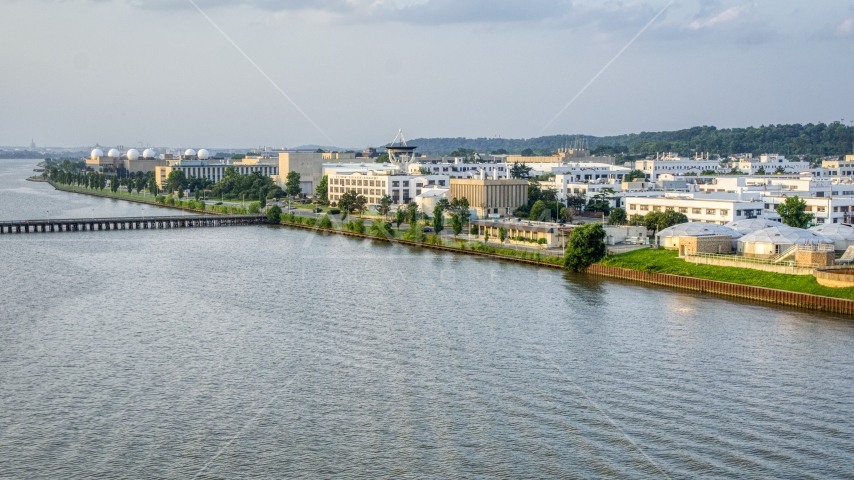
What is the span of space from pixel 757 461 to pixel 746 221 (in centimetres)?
917

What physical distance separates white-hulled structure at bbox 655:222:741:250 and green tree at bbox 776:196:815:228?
1883mm

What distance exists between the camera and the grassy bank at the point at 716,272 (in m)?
9.75

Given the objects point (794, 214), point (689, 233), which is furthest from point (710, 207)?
point (689, 233)

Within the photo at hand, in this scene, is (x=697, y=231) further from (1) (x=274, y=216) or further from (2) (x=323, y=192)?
(2) (x=323, y=192)

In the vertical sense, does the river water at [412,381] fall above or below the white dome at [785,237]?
below

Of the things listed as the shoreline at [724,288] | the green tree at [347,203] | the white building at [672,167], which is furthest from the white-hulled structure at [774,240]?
the white building at [672,167]

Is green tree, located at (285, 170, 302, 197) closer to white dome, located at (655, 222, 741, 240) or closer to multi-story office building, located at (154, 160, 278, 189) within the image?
multi-story office building, located at (154, 160, 278, 189)

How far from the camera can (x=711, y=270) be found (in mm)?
11000

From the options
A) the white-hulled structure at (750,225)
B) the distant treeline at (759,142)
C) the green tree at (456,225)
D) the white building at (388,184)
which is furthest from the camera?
the distant treeline at (759,142)

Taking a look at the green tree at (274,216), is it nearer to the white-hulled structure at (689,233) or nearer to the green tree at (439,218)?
the green tree at (439,218)

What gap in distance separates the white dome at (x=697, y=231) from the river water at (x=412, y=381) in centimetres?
187

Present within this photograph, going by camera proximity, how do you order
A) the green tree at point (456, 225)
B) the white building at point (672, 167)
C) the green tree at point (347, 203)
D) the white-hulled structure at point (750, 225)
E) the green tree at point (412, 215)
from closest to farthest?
1. the white-hulled structure at point (750, 225)
2. the green tree at point (456, 225)
3. the green tree at point (412, 215)
4. the green tree at point (347, 203)
5. the white building at point (672, 167)

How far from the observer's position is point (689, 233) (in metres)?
12.4

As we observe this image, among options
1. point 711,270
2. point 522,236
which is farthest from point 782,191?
point 711,270
